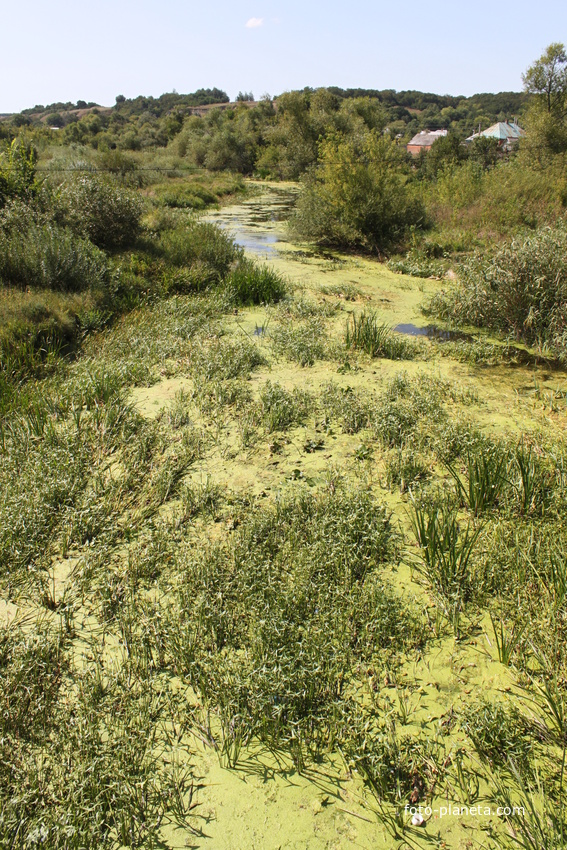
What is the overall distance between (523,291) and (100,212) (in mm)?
7859

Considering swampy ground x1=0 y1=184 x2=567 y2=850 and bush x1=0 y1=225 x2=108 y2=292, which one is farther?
bush x1=0 y1=225 x2=108 y2=292

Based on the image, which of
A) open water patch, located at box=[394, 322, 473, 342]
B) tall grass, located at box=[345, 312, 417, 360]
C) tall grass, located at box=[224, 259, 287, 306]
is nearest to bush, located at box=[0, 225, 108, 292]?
tall grass, located at box=[224, 259, 287, 306]

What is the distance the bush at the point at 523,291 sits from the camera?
22.9 ft

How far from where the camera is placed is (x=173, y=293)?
31.2 feet

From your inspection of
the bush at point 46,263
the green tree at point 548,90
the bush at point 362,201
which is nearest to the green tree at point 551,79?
the green tree at point 548,90

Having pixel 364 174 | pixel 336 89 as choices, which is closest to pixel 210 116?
pixel 364 174

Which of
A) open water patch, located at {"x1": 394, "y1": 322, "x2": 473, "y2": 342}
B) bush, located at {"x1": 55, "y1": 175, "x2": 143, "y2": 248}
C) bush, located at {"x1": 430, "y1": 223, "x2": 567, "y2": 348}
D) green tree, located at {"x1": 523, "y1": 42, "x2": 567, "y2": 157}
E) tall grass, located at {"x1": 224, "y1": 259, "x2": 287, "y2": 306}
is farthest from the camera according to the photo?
green tree, located at {"x1": 523, "y1": 42, "x2": 567, "y2": 157}

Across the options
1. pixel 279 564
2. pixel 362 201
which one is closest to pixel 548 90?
pixel 362 201

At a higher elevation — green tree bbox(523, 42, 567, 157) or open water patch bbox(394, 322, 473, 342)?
green tree bbox(523, 42, 567, 157)

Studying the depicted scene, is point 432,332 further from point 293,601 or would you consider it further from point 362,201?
point 362,201

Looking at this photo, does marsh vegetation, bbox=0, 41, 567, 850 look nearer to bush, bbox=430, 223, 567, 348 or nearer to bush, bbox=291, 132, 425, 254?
bush, bbox=430, 223, 567, 348

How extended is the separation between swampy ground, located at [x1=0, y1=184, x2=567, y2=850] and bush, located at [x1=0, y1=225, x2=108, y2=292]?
2402 mm

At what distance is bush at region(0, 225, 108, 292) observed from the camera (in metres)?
7.91

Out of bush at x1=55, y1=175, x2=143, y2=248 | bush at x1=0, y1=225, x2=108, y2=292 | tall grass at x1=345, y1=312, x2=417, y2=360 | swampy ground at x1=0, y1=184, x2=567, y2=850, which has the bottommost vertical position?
swampy ground at x1=0, y1=184, x2=567, y2=850
